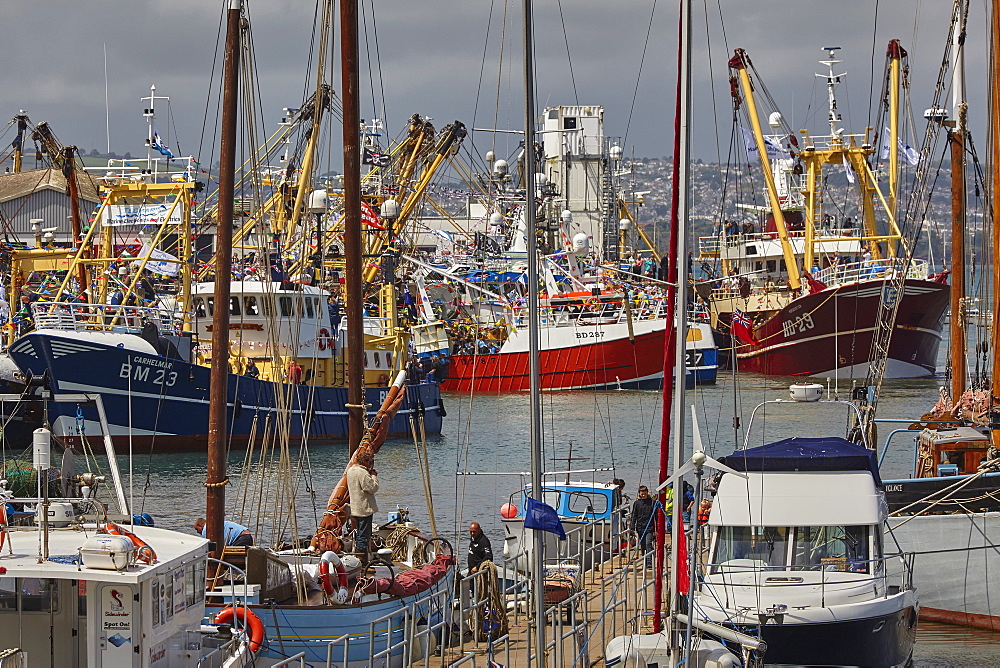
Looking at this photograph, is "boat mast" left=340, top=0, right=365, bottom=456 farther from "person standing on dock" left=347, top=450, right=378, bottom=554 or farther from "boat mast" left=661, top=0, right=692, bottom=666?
"boat mast" left=661, top=0, right=692, bottom=666

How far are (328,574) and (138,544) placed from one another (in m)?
3.70

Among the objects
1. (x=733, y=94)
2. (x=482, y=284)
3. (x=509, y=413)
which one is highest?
(x=733, y=94)

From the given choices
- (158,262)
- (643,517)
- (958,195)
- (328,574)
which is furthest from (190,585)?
(158,262)

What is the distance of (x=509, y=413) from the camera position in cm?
5544

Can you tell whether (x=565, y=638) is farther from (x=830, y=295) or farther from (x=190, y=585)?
(x=830, y=295)

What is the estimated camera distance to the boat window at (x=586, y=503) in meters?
23.4

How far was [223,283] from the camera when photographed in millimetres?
16922

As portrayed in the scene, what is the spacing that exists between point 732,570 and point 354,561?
4463 mm

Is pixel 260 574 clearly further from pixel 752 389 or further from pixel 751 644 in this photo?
pixel 752 389

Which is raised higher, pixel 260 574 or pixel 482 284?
pixel 482 284

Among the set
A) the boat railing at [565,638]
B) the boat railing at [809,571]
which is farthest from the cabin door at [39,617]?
the boat railing at [809,571]

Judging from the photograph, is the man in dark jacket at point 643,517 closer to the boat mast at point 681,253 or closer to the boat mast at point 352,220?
the boat mast at point 352,220

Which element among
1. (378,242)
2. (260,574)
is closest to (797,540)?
(260,574)

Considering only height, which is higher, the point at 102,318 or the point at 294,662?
the point at 102,318
